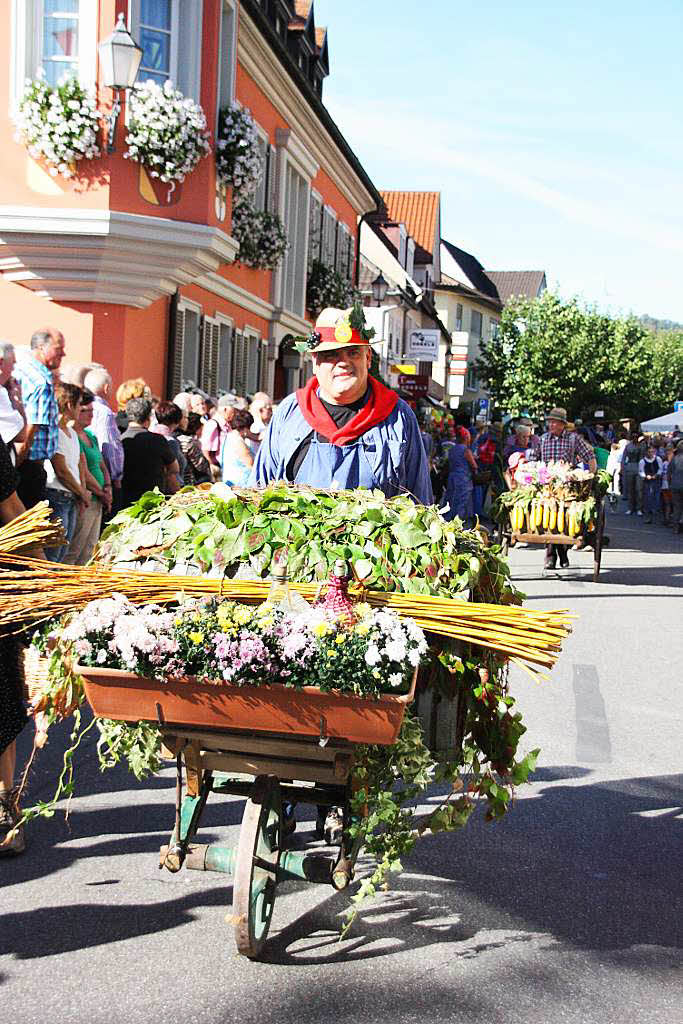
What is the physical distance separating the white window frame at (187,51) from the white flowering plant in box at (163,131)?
48 centimetres

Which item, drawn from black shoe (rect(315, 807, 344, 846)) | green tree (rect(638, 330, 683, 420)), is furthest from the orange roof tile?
black shoe (rect(315, 807, 344, 846))

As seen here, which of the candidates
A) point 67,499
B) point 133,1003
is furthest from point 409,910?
point 67,499

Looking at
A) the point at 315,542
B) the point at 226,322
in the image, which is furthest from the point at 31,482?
the point at 226,322

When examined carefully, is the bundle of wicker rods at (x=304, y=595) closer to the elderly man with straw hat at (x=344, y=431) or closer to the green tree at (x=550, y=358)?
the elderly man with straw hat at (x=344, y=431)

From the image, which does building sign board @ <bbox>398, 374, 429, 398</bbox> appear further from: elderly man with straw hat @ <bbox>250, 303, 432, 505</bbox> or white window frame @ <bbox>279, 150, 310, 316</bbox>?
elderly man with straw hat @ <bbox>250, 303, 432, 505</bbox>

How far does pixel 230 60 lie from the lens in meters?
18.3

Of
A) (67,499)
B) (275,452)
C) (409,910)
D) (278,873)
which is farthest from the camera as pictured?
(67,499)

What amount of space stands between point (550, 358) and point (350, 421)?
215 ft

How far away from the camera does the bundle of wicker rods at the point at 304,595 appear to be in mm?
3771

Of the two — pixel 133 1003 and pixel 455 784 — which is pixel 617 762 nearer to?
pixel 455 784

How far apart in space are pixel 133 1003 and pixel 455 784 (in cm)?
117

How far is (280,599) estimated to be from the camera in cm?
374

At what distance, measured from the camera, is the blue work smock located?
5184 millimetres

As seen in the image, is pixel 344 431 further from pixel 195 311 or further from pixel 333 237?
pixel 333 237
